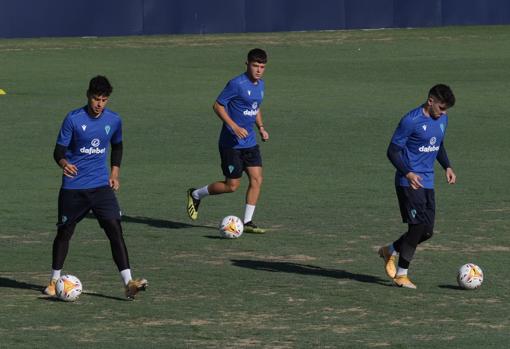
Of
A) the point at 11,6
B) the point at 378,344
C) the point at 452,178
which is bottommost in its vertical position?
the point at 378,344

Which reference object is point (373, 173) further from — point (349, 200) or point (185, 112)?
point (185, 112)

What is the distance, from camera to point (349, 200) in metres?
20.3

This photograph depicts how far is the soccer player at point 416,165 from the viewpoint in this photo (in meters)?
13.9

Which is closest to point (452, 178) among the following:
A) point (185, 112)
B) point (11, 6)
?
point (185, 112)

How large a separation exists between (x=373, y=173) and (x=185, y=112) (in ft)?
28.6

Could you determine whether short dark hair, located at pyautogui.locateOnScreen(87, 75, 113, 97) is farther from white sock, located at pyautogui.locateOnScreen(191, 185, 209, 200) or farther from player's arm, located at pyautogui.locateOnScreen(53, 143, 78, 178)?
white sock, located at pyautogui.locateOnScreen(191, 185, 209, 200)

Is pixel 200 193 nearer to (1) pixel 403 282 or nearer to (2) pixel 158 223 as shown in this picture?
(2) pixel 158 223

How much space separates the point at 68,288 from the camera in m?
13.2

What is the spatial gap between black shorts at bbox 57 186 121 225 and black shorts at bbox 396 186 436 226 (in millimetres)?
2865

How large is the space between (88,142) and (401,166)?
3079 mm

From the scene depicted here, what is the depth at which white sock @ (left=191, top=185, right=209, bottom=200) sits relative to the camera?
18703 millimetres

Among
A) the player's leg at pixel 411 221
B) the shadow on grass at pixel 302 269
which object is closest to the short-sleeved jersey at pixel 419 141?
the player's leg at pixel 411 221

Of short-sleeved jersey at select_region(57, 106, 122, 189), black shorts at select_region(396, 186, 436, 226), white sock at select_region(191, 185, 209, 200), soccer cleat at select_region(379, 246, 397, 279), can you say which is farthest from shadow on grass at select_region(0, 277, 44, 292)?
white sock at select_region(191, 185, 209, 200)

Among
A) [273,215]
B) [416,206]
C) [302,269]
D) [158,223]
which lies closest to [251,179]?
[273,215]
